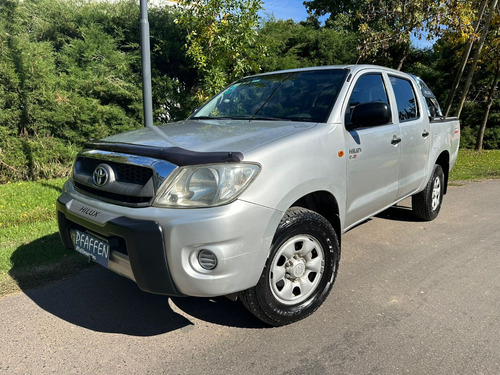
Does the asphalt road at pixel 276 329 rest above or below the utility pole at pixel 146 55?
below

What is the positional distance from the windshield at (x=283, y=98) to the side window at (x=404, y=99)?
1013mm

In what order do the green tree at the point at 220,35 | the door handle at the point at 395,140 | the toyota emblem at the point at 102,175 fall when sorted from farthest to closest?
the green tree at the point at 220,35 < the door handle at the point at 395,140 < the toyota emblem at the point at 102,175

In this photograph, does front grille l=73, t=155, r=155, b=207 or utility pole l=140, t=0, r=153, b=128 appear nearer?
front grille l=73, t=155, r=155, b=207

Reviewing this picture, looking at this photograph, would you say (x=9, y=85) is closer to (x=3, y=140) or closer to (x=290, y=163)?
(x=3, y=140)

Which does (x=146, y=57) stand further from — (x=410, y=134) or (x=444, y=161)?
(x=444, y=161)

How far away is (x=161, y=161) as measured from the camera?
242 cm

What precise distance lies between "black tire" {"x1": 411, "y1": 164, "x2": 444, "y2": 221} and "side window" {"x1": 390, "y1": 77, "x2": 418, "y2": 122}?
0.94 m

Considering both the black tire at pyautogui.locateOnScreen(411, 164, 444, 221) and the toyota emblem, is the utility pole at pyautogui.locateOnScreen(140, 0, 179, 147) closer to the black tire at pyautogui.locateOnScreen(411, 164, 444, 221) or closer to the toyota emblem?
the toyota emblem

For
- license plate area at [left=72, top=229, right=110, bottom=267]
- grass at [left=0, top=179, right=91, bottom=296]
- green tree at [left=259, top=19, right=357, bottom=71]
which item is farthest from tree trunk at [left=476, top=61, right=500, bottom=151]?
license plate area at [left=72, top=229, right=110, bottom=267]

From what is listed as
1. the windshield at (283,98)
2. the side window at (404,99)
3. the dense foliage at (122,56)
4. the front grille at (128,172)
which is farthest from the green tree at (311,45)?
the front grille at (128,172)

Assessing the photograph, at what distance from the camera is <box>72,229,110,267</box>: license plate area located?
2.58 meters

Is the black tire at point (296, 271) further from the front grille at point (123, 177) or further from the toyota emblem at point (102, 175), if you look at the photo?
the toyota emblem at point (102, 175)

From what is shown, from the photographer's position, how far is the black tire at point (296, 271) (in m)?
2.57

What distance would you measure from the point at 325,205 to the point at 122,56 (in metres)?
8.79
